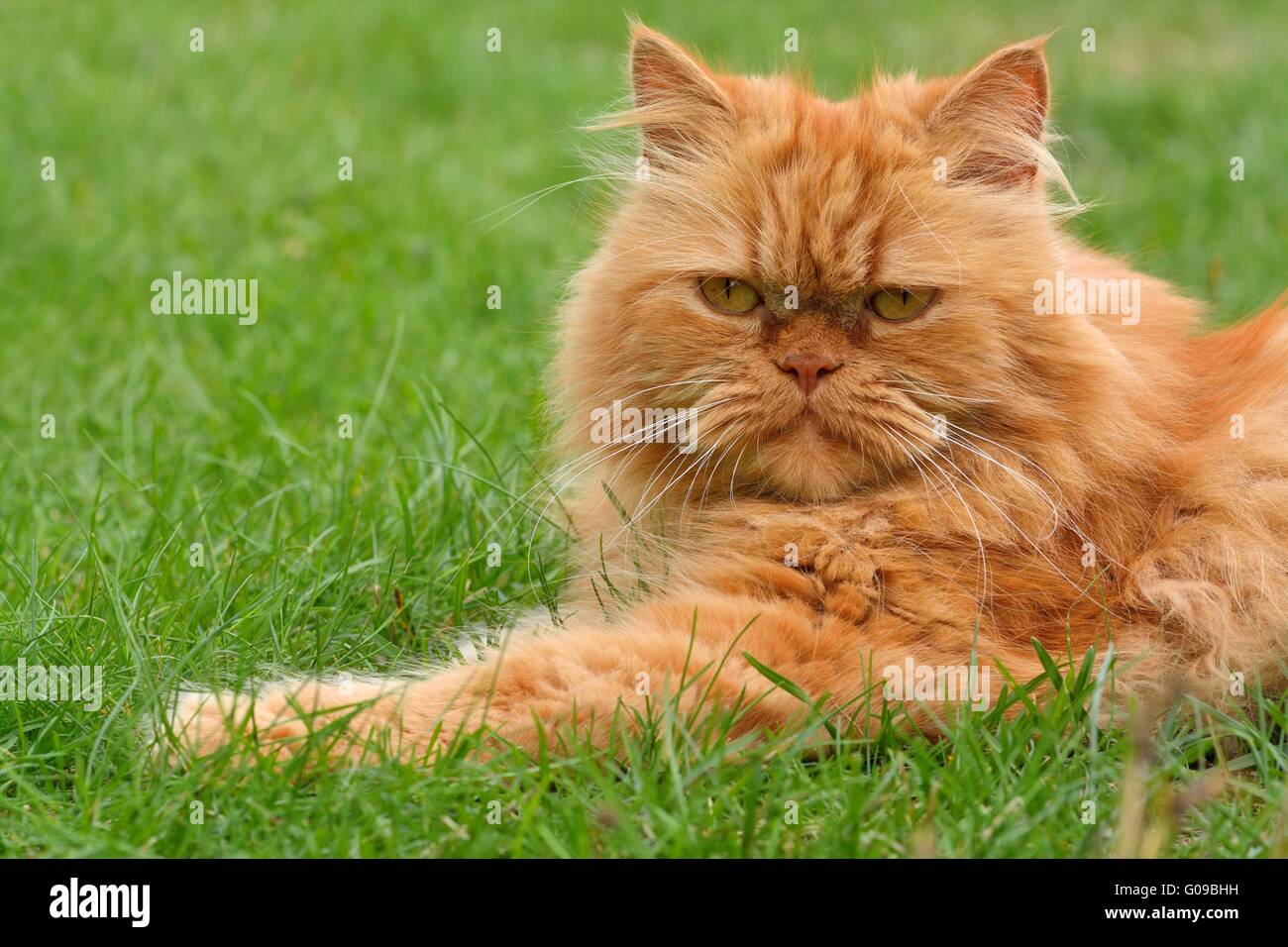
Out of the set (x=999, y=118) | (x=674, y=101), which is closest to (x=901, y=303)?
(x=999, y=118)

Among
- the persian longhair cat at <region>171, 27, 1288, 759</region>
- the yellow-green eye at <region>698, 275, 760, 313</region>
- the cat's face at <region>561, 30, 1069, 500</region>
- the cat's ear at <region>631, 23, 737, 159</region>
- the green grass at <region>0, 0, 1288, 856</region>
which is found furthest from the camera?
the cat's ear at <region>631, 23, 737, 159</region>

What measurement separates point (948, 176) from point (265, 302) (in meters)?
3.23

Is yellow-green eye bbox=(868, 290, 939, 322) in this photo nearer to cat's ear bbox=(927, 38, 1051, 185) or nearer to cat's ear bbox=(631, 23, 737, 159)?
cat's ear bbox=(927, 38, 1051, 185)

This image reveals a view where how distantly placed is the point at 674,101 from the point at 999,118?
77 cm

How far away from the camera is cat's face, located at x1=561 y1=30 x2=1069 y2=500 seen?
2848mm

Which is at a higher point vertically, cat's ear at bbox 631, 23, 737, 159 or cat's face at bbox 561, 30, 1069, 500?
cat's ear at bbox 631, 23, 737, 159

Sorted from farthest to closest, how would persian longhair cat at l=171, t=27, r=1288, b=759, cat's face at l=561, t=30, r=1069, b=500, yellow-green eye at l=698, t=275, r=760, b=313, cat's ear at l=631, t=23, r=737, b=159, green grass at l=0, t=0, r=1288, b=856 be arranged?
cat's ear at l=631, t=23, r=737, b=159 → yellow-green eye at l=698, t=275, r=760, b=313 → cat's face at l=561, t=30, r=1069, b=500 → persian longhair cat at l=171, t=27, r=1288, b=759 → green grass at l=0, t=0, r=1288, b=856

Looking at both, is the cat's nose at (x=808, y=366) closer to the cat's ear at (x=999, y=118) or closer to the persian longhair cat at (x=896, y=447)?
the persian longhair cat at (x=896, y=447)

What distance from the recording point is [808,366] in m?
2.82

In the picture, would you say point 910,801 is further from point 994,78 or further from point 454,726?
point 994,78

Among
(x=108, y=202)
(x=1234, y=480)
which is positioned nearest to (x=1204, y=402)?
(x=1234, y=480)

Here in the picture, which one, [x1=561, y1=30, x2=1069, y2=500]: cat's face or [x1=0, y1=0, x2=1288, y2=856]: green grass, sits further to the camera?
[x1=561, y1=30, x2=1069, y2=500]: cat's face

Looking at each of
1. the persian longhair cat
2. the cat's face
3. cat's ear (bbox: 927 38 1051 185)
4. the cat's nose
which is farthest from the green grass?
cat's ear (bbox: 927 38 1051 185)

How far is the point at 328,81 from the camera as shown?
7617 millimetres
